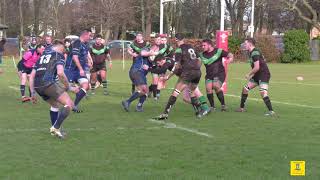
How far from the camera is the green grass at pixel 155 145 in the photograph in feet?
23.6

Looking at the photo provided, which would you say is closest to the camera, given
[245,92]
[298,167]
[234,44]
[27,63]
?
[298,167]

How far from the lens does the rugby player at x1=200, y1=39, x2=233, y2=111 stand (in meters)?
13.0

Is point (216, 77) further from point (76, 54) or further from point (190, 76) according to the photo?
point (76, 54)

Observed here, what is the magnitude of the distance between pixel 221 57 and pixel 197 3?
67.9 meters

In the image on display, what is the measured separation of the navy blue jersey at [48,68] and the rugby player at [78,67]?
3423 mm

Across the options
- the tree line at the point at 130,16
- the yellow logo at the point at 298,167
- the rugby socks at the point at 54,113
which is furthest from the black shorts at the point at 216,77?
the tree line at the point at 130,16

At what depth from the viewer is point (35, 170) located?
23.7 ft

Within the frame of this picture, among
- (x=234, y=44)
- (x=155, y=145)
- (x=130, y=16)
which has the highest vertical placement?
(x=130, y=16)

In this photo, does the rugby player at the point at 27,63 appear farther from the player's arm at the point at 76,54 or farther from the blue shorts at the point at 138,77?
the blue shorts at the point at 138,77

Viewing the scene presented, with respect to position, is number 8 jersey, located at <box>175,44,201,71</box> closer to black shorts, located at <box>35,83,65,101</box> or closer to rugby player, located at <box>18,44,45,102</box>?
black shorts, located at <box>35,83,65,101</box>

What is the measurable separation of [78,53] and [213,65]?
3248 mm

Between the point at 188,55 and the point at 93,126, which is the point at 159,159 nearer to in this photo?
the point at 93,126

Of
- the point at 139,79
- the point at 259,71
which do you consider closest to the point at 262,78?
the point at 259,71

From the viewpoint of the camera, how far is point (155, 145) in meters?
9.05
